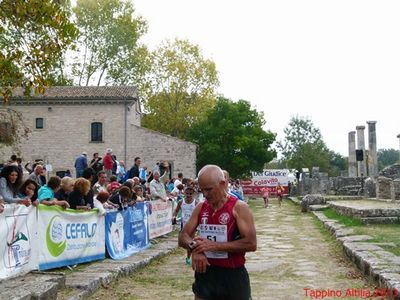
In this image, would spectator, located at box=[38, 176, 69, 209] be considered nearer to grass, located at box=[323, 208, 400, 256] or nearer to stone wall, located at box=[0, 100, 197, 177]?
grass, located at box=[323, 208, 400, 256]

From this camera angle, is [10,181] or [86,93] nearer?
[10,181]

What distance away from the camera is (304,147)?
76.0m

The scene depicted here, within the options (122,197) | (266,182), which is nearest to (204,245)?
(122,197)

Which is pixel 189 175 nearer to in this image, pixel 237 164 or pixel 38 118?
pixel 237 164

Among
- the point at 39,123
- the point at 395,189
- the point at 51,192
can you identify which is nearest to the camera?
the point at 51,192

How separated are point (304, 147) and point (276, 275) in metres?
68.0

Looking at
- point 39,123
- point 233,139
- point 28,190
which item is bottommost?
point 28,190

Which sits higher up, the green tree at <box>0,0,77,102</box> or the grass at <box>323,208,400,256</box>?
the green tree at <box>0,0,77,102</box>

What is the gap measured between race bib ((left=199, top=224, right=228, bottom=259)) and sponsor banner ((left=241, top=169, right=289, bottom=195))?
5168 cm

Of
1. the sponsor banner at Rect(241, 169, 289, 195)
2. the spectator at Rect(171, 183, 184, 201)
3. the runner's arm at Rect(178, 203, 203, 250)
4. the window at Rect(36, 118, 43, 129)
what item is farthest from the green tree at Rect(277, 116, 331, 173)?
the runner's arm at Rect(178, 203, 203, 250)

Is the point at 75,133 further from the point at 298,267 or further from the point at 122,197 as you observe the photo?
the point at 298,267

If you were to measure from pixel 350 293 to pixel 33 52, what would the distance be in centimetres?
683

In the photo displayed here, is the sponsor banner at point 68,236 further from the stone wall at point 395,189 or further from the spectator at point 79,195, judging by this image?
the stone wall at point 395,189

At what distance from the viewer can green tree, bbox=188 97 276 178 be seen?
44719 mm
